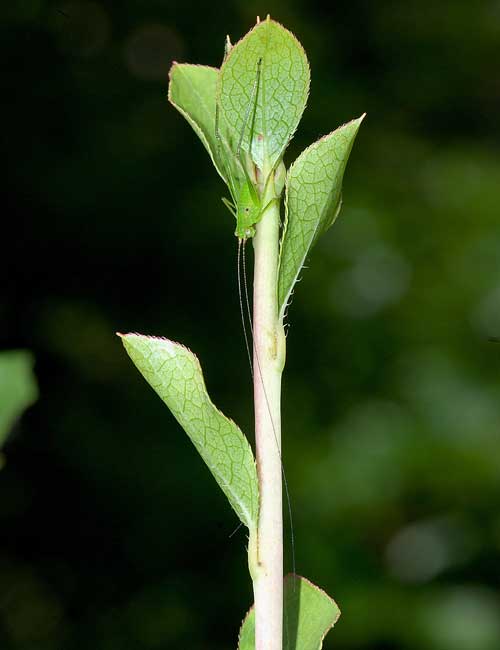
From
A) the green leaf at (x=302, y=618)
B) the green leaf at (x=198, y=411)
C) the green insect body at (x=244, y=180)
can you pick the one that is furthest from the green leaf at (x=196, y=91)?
the green leaf at (x=302, y=618)

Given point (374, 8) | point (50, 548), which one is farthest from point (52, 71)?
point (50, 548)

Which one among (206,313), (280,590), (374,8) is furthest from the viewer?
(374,8)

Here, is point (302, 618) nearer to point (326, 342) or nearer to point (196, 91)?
point (196, 91)

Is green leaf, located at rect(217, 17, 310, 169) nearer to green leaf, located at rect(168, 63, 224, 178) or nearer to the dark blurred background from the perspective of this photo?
green leaf, located at rect(168, 63, 224, 178)

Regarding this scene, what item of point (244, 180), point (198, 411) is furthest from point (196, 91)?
point (198, 411)

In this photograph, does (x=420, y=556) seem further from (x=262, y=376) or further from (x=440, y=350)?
(x=262, y=376)

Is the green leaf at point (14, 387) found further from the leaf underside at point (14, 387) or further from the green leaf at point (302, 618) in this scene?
the green leaf at point (302, 618)
